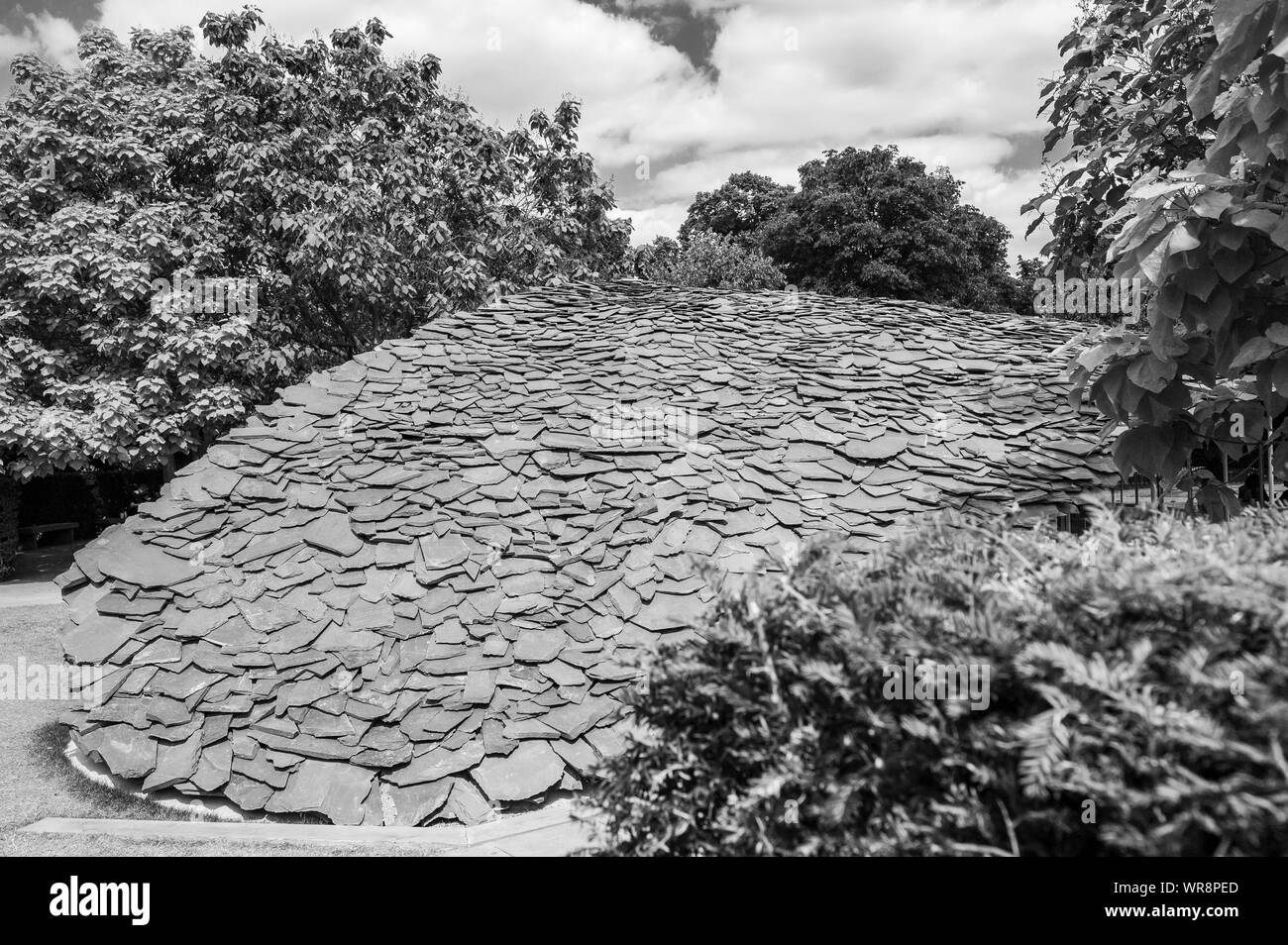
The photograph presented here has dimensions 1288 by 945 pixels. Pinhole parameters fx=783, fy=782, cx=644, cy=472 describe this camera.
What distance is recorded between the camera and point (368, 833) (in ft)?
14.9

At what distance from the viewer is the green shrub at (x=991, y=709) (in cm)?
151

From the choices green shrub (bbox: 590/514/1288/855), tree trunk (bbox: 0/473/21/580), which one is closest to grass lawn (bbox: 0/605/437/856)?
green shrub (bbox: 590/514/1288/855)

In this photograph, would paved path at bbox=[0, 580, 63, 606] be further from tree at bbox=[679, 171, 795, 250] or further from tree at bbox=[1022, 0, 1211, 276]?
tree at bbox=[679, 171, 795, 250]

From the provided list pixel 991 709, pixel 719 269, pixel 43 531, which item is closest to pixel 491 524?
pixel 991 709

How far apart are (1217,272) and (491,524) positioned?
16.9ft

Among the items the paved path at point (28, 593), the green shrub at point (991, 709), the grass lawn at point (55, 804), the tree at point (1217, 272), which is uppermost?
the tree at point (1217, 272)

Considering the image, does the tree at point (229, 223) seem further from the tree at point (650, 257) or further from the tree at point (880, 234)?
the tree at point (880, 234)

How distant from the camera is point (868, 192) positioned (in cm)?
2656

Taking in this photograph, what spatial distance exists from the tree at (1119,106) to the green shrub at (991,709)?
348 centimetres

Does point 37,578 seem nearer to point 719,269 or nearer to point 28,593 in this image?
point 28,593

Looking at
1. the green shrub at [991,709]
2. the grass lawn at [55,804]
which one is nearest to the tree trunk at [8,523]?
the grass lawn at [55,804]

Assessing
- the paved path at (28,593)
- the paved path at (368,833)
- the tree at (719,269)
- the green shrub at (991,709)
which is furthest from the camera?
the tree at (719,269)

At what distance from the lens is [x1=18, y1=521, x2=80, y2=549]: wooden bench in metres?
16.8
